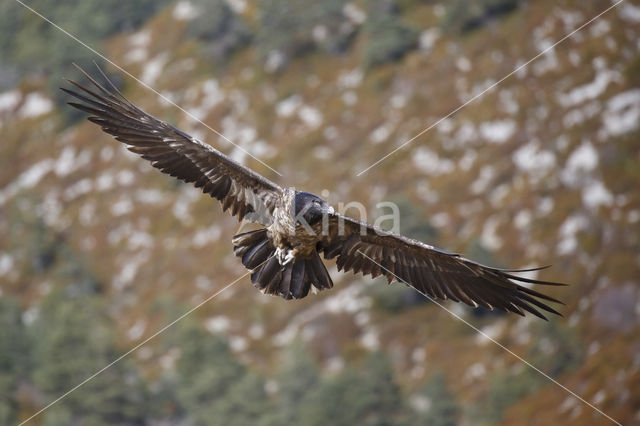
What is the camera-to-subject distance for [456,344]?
5519 cm

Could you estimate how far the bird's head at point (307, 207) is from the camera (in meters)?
13.8

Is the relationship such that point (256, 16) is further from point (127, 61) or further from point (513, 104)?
→ point (513, 104)

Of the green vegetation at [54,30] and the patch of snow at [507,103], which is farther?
the green vegetation at [54,30]

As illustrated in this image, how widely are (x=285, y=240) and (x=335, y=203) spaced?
48.4 meters

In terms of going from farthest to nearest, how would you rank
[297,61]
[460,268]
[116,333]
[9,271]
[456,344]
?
[297,61], [9,271], [116,333], [456,344], [460,268]

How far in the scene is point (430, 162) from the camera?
68.2 meters

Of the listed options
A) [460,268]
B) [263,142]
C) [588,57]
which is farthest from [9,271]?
[460,268]

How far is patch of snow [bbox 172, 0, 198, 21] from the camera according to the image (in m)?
101

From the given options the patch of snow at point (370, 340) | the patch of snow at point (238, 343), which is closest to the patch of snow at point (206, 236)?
the patch of snow at point (238, 343)

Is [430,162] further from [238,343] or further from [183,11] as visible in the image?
[183,11]

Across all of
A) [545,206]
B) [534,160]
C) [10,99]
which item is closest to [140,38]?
[10,99]

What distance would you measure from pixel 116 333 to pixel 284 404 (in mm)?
17918

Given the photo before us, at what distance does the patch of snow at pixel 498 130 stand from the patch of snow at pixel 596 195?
30.8 ft

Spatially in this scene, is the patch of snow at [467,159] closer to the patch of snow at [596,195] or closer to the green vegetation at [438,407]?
the patch of snow at [596,195]
